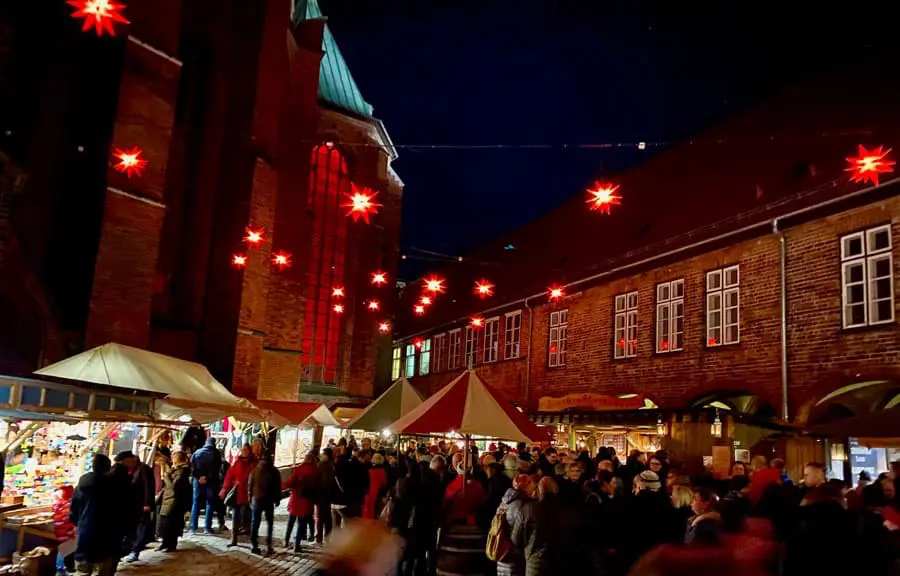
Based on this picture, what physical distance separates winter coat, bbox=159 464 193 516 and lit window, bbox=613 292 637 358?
466 inches

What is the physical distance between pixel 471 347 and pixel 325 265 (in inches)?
310

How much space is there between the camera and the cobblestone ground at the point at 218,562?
10.1 metres

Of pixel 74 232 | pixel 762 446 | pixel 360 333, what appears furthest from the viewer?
pixel 360 333

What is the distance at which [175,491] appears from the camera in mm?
11484

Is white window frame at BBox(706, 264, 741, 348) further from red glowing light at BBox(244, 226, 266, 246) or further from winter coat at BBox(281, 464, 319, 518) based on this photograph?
red glowing light at BBox(244, 226, 266, 246)

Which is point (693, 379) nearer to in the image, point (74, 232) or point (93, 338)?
point (93, 338)

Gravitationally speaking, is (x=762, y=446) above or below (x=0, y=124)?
below

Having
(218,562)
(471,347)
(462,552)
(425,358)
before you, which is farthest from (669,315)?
(425,358)

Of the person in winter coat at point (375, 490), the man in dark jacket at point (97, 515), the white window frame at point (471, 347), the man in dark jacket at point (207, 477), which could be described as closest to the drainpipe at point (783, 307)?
the person in winter coat at point (375, 490)

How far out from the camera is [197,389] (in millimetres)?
11984

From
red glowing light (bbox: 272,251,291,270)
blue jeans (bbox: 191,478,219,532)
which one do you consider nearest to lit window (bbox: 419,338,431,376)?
red glowing light (bbox: 272,251,291,270)

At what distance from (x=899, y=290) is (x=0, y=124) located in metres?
17.5

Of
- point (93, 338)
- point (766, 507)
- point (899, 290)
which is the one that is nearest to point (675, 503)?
point (766, 507)

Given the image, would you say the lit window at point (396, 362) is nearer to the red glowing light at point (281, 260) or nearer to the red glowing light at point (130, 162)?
the red glowing light at point (281, 260)
